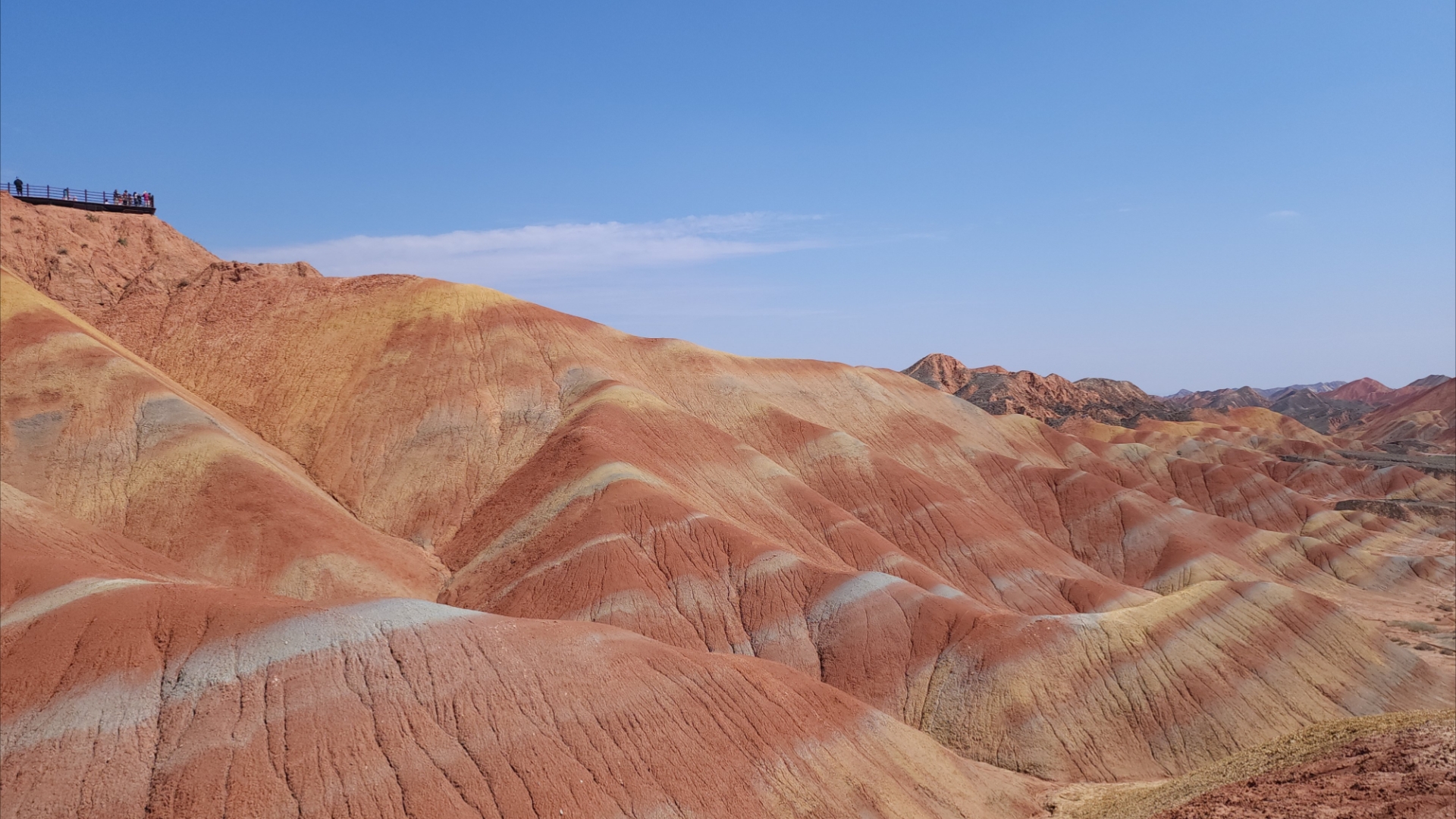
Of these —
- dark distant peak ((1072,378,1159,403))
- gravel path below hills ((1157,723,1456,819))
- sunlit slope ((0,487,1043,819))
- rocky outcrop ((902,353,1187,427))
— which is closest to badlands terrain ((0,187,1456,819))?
sunlit slope ((0,487,1043,819))

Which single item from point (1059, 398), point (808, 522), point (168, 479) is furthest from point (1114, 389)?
point (168, 479)

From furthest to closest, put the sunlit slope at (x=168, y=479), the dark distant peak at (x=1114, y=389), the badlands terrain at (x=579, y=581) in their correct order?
the dark distant peak at (x=1114, y=389)
the sunlit slope at (x=168, y=479)
the badlands terrain at (x=579, y=581)

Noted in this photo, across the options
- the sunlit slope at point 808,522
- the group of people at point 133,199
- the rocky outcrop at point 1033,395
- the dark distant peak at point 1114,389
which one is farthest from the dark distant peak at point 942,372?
the group of people at point 133,199

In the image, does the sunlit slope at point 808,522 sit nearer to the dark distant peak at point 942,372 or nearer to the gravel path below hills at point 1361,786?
the gravel path below hills at point 1361,786

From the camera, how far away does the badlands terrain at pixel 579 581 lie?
25219mm

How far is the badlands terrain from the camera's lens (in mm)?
25219

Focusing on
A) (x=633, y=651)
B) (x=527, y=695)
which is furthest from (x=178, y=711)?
(x=633, y=651)

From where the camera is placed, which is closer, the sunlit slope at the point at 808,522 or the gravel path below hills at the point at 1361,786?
the gravel path below hills at the point at 1361,786

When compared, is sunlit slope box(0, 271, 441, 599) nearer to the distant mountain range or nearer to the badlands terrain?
the badlands terrain

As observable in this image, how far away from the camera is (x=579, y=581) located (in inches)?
1800

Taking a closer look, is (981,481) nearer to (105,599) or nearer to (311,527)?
(311,527)

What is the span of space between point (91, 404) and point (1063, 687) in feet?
188

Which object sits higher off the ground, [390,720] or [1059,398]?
[1059,398]

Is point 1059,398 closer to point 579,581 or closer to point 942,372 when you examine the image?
point 942,372
